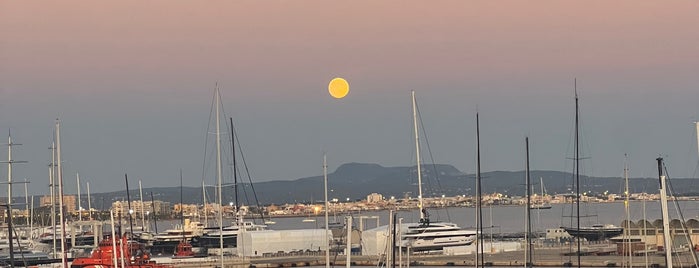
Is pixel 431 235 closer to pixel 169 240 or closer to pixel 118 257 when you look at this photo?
pixel 169 240

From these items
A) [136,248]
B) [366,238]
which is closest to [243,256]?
[366,238]

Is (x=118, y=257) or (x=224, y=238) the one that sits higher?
(x=118, y=257)

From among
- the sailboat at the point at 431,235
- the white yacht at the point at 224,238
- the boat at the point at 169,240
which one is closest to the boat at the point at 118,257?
the sailboat at the point at 431,235

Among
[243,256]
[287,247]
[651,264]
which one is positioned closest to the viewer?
[651,264]

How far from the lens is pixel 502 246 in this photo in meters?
82.1

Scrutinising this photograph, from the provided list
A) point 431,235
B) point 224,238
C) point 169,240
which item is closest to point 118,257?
point 431,235

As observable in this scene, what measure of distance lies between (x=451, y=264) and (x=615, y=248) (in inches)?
485

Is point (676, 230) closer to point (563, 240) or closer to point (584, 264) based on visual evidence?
point (584, 264)

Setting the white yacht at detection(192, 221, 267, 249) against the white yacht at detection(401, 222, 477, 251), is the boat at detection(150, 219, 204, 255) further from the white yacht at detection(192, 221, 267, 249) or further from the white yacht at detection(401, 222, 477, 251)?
the white yacht at detection(401, 222, 477, 251)

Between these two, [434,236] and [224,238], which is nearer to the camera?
[434,236]

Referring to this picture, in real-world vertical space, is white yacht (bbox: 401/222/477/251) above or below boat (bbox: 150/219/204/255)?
above

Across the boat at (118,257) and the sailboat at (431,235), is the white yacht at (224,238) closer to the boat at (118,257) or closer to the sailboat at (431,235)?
the sailboat at (431,235)

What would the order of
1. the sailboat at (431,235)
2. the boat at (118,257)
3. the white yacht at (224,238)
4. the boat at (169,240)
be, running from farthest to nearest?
1. the boat at (169,240)
2. the white yacht at (224,238)
3. the sailboat at (431,235)
4. the boat at (118,257)

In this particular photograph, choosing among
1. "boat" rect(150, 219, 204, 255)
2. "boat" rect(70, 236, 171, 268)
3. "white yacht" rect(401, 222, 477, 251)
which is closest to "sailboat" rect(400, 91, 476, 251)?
"white yacht" rect(401, 222, 477, 251)
